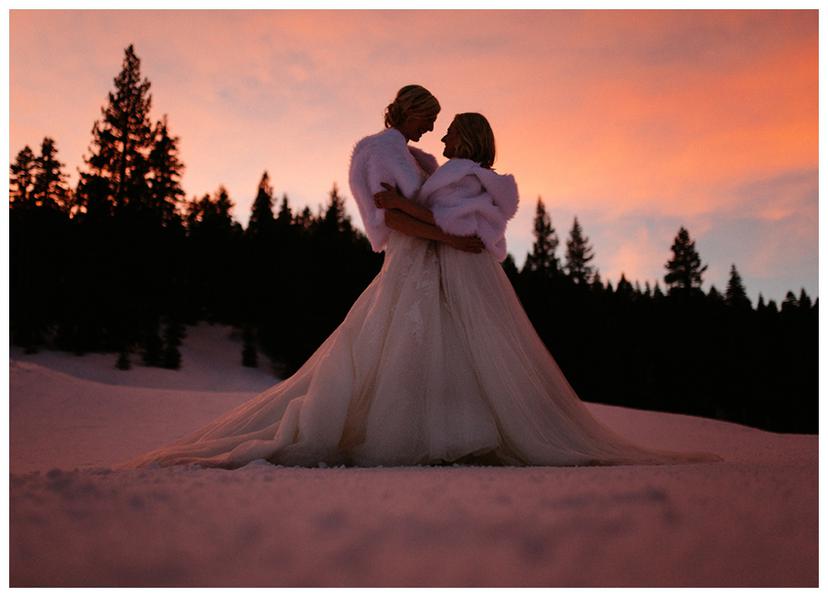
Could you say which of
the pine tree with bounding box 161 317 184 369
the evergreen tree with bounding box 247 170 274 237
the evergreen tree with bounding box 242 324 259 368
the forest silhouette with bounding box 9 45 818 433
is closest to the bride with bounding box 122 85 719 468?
the forest silhouette with bounding box 9 45 818 433

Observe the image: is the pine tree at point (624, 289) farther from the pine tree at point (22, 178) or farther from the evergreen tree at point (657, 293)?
the pine tree at point (22, 178)

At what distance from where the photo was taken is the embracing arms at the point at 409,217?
306 centimetres

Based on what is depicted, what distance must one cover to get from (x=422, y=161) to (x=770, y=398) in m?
14.4

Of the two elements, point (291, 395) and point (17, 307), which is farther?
point (17, 307)

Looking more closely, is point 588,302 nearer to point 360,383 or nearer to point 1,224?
point 360,383

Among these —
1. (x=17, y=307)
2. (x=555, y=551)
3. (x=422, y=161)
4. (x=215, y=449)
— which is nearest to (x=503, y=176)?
(x=422, y=161)

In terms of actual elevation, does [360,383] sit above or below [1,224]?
below

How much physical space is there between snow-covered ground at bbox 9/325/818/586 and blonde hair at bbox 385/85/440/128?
202 centimetres

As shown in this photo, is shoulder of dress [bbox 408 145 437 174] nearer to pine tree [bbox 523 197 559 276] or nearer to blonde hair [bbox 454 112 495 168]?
blonde hair [bbox 454 112 495 168]

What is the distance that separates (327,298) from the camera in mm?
16047

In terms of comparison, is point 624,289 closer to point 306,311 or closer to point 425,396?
point 306,311

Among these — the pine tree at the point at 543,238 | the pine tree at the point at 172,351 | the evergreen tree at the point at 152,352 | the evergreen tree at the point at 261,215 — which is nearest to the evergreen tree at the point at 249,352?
the pine tree at the point at 172,351

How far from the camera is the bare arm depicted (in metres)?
3.08

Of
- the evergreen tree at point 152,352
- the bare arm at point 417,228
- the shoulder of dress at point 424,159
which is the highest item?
the shoulder of dress at point 424,159
